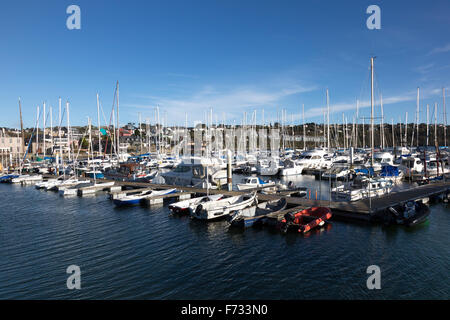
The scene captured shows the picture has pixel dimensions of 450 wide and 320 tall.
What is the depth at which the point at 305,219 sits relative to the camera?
813 inches

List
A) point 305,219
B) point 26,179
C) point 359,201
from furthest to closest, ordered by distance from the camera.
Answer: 1. point 26,179
2. point 359,201
3. point 305,219

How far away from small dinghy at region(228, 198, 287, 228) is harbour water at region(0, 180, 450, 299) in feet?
2.72

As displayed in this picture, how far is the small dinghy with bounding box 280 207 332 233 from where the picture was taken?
19.2 m

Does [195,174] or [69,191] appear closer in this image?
[69,191]

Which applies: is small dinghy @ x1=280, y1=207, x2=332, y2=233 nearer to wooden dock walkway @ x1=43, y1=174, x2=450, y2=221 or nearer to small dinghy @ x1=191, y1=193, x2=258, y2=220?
wooden dock walkway @ x1=43, y1=174, x2=450, y2=221

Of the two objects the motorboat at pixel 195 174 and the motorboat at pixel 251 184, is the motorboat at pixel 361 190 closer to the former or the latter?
the motorboat at pixel 251 184

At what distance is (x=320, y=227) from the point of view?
2003 cm

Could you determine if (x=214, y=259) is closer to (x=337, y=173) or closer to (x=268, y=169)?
(x=337, y=173)

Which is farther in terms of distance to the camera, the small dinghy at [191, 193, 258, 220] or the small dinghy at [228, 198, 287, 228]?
the small dinghy at [191, 193, 258, 220]

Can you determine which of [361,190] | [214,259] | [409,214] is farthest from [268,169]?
[214,259]

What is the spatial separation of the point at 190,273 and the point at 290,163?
4096 centimetres

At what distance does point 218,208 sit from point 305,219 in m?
6.25

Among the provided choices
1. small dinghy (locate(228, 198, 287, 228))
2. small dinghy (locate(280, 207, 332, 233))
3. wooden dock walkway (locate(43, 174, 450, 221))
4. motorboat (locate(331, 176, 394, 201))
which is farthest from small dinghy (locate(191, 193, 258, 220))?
motorboat (locate(331, 176, 394, 201))
